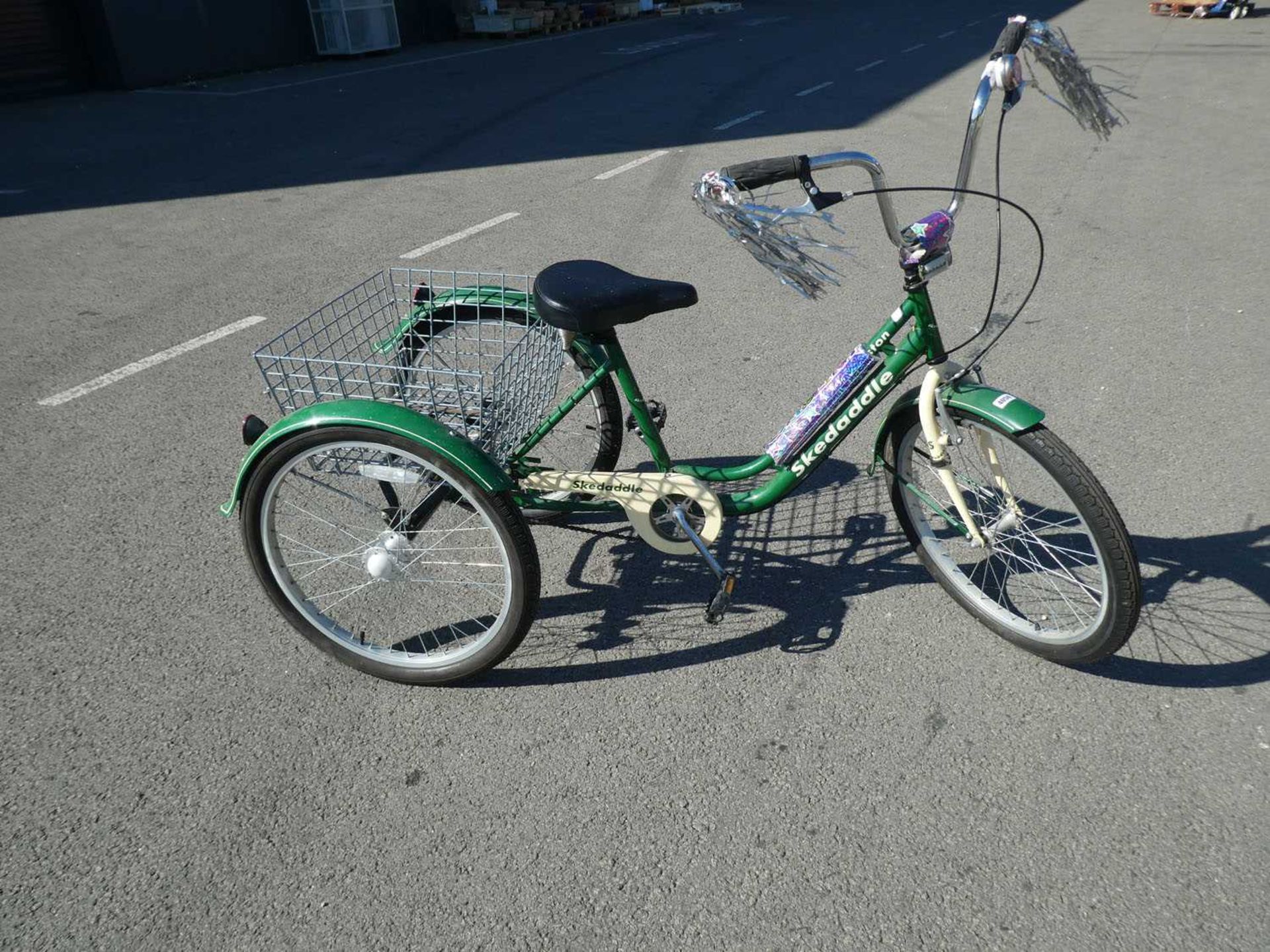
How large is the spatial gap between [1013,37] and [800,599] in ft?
5.70

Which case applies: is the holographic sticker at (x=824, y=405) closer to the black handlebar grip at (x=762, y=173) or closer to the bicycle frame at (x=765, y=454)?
the bicycle frame at (x=765, y=454)

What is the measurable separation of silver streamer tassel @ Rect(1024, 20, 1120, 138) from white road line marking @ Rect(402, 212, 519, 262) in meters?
4.53

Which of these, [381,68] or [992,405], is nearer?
[992,405]

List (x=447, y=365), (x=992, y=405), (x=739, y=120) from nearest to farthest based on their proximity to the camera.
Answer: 1. (x=992, y=405)
2. (x=447, y=365)
3. (x=739, y=120)

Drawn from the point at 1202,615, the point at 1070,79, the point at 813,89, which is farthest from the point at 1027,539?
the point at 813,89

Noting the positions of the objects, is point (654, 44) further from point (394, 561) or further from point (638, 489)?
point (394, 561)

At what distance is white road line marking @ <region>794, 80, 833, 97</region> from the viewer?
12.4m

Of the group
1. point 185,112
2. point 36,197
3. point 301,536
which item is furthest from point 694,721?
point 185,112

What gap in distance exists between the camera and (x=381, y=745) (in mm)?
2689

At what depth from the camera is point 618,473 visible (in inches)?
118

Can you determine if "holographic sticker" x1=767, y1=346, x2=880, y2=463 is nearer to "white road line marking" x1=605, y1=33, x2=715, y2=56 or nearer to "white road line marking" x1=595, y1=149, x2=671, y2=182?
"white road line marking" x1=595, y1=149, x2=671, y2=182

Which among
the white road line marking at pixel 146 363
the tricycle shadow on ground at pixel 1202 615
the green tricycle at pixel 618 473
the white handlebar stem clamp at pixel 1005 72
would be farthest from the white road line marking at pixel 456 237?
the tricycle shadow on ground at pixel 1202 615

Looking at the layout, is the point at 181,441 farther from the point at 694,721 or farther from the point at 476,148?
the point at 476,148

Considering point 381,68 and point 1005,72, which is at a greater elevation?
point 1005,72
